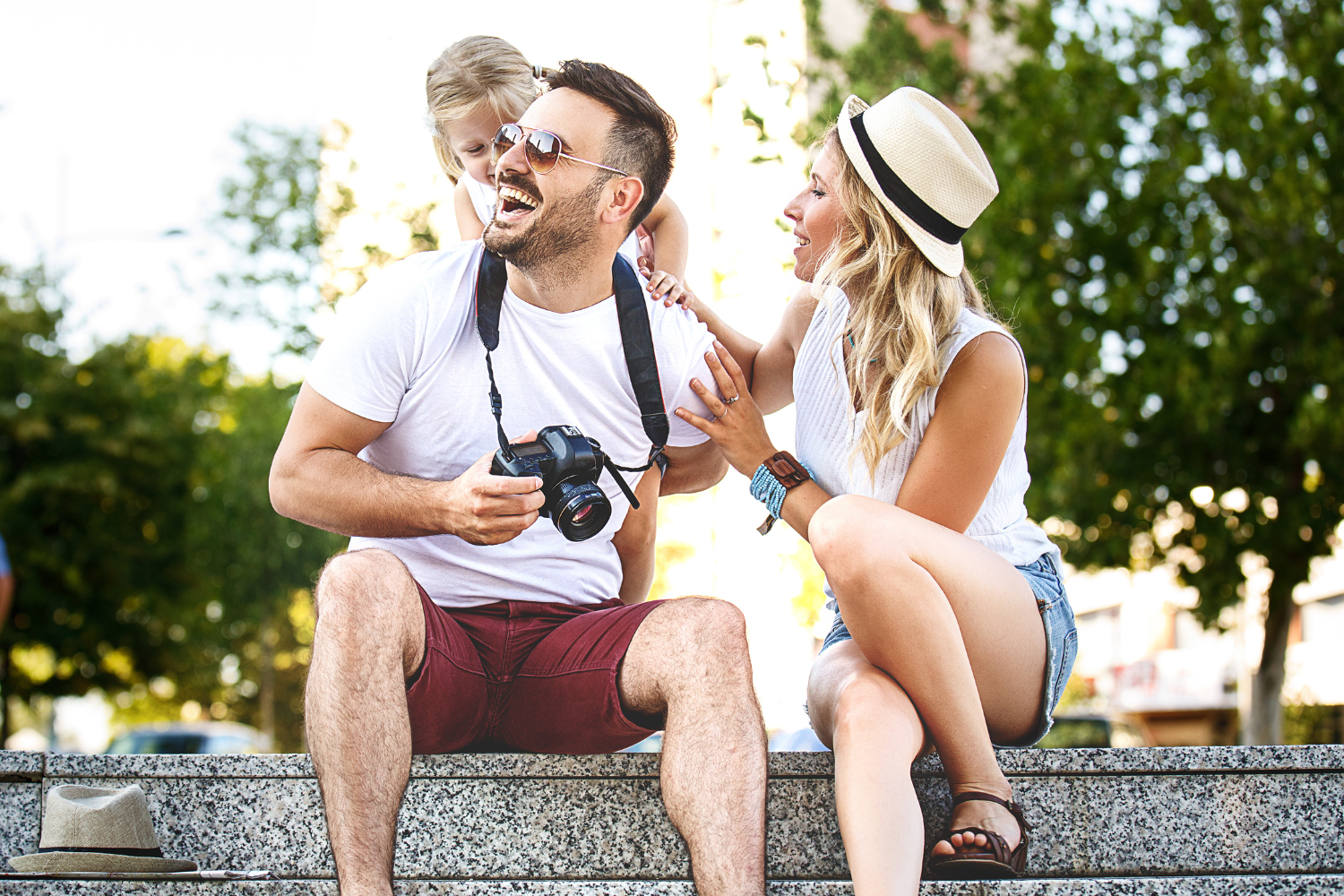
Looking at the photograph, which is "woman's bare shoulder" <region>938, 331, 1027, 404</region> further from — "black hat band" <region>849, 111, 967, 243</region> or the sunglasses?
the sunglasses

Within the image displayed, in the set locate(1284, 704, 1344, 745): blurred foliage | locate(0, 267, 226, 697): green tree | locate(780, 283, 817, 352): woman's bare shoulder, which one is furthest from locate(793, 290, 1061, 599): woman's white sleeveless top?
locate(1284, 704, 1344, 745): blurred foliage

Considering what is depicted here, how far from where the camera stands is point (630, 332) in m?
3.05

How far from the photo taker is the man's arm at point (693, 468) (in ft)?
10.9

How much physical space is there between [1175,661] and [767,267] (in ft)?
92.9

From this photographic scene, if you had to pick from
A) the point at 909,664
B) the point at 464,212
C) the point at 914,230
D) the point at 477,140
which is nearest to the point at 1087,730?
the point at 464,212

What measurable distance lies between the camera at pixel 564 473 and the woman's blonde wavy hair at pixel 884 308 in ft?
2.22

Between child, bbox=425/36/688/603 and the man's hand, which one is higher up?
child, bbox=425/36/688/603

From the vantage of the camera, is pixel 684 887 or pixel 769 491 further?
pixel 769 491

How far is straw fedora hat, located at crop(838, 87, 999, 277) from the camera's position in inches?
117

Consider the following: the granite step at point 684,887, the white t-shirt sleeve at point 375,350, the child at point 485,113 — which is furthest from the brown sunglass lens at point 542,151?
the granite step at point 684,887

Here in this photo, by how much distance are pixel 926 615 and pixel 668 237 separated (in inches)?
74.8

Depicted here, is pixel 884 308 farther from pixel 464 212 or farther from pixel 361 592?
pixel 464 212

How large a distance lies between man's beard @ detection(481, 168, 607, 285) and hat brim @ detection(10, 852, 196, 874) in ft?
5.15

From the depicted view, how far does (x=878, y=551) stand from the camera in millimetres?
2480
